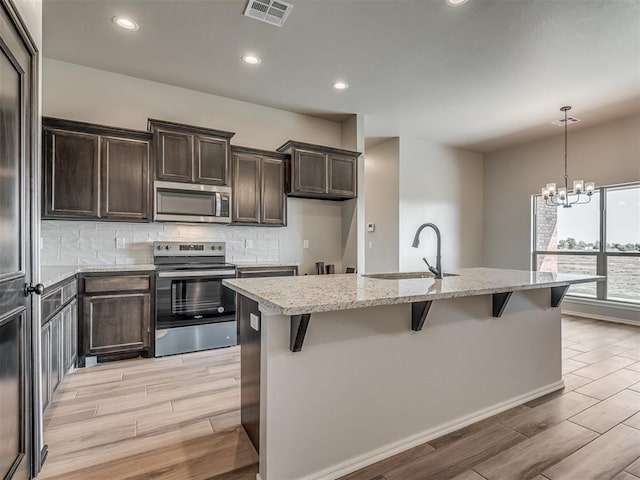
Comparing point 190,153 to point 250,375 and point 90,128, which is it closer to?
point 90,128

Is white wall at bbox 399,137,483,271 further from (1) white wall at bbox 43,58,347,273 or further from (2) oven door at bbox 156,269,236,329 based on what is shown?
(2) oven door at bbox 156,269,236,329

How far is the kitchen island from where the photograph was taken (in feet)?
5.17

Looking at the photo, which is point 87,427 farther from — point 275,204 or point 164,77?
point 164,77

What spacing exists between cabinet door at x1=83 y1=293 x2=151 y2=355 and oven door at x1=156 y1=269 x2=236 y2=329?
0.14 m

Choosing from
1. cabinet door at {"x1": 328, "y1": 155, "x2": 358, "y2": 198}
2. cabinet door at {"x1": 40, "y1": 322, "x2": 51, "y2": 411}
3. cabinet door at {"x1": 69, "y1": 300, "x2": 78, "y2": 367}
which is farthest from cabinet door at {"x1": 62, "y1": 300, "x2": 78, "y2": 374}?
cabinet door at {"x1": 328, "y1": 155, "x2": 358, "y2": 198}

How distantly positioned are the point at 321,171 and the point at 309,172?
170 millimetres

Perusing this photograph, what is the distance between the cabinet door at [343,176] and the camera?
4.45 m

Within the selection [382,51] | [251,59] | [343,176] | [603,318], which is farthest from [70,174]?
[603,318]

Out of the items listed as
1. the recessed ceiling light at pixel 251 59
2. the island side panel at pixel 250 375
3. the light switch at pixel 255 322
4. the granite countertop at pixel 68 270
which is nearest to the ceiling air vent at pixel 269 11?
the recessed ceiling light at pixel 251 59

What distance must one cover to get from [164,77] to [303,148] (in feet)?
5.56

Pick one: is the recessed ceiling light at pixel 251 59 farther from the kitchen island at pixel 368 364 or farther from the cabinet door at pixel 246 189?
the kitchen island at pixel 368 364

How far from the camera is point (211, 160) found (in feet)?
12.3

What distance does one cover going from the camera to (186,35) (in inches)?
116

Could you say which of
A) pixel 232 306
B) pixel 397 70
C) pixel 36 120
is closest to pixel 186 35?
pixel 36 120
